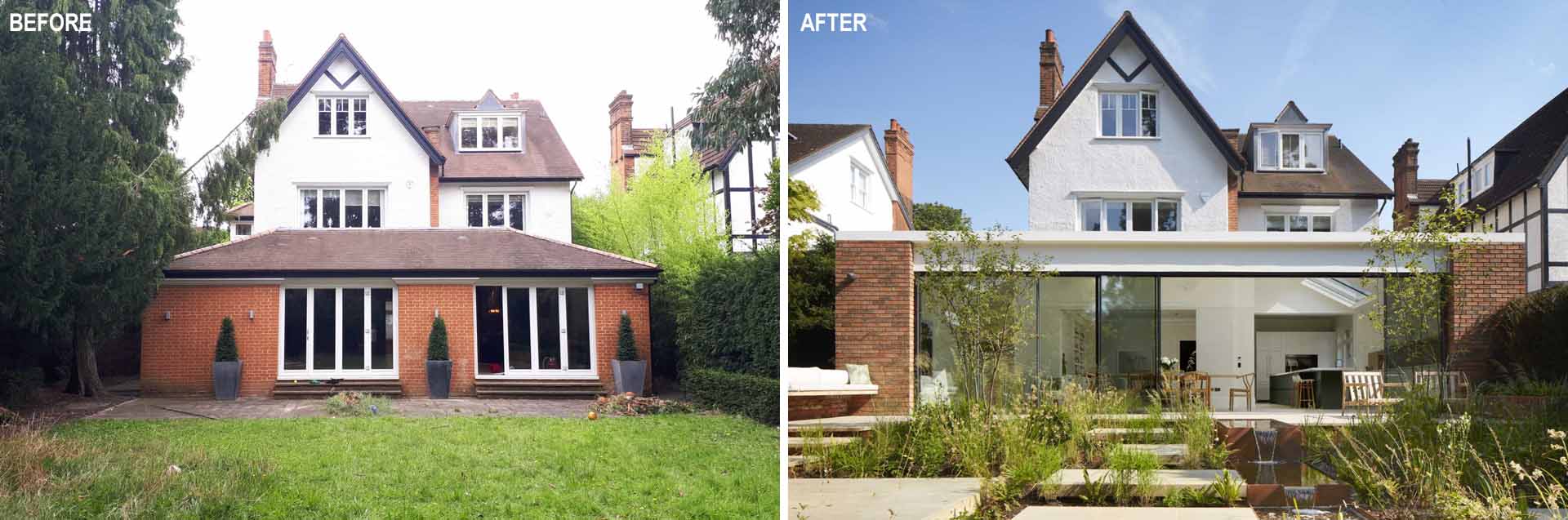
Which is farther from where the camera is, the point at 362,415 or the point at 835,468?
the point at 835,468

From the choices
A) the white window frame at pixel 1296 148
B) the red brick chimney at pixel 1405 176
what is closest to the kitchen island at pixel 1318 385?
the red brick chimney at pixel 1405 176

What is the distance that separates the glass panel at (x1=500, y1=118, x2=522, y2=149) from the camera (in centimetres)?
553

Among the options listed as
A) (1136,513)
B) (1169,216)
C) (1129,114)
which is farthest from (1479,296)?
(1136,513)

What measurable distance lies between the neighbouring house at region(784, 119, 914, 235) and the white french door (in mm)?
4788

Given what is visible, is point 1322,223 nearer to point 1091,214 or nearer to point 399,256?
point 1091,214

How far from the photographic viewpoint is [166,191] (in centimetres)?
512

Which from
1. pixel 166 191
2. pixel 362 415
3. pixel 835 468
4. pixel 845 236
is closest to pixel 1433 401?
pixel 835 468

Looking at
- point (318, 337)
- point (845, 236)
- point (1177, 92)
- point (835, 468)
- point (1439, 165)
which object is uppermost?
point (1177, 92)

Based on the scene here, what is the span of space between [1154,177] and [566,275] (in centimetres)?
750

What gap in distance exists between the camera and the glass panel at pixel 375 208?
530 cm

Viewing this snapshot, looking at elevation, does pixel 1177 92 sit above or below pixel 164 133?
above

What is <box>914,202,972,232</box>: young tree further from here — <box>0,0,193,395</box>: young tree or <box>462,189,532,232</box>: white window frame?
<box>0,0,193,395</box>: young tree

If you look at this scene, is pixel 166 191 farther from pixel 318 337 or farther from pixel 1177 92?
pixel 1177 92

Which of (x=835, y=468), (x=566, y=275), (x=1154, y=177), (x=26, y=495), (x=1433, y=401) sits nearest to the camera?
(x=26, y=495)
